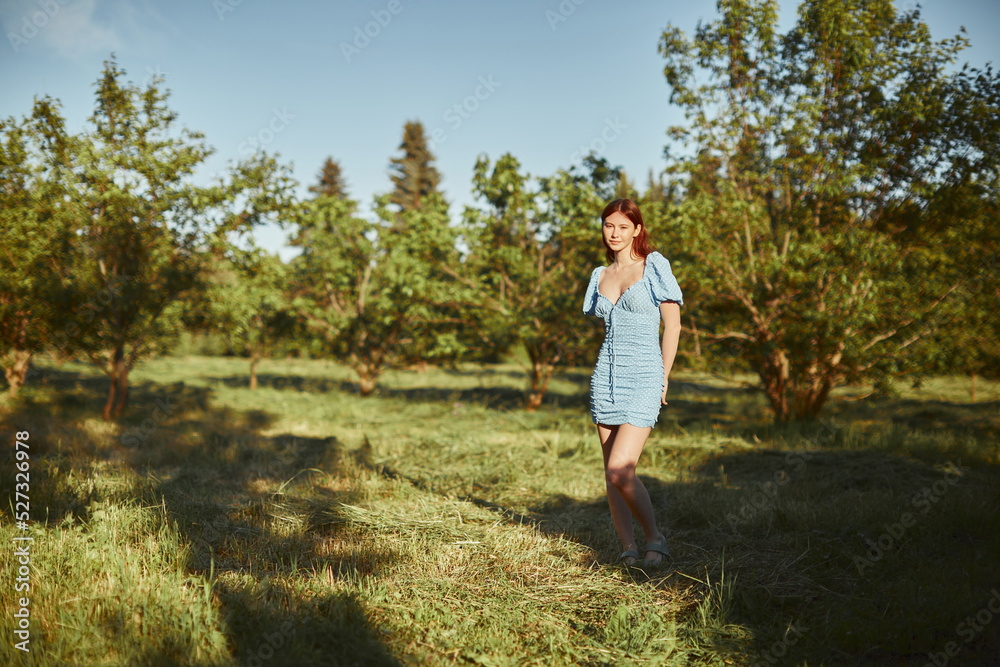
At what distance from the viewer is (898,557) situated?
360 cm

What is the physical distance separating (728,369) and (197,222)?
30.6 ft

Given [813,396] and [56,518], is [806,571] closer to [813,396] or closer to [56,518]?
[56,518]

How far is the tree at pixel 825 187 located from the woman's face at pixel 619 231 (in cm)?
483

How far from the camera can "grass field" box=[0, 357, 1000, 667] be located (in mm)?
2504

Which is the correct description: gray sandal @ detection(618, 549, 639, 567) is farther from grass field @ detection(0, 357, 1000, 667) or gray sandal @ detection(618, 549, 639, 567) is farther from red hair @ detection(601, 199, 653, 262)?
red hair @ detection(601, 199, 653, 262)

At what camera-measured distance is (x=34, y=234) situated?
802 centimetres

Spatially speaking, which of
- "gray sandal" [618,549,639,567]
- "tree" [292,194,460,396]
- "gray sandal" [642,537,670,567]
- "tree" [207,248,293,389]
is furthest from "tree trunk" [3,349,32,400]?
"gray sandal" [642,537,670,567]

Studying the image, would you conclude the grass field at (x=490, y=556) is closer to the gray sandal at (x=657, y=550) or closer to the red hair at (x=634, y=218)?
the gray sandal at (x=657, y=550)

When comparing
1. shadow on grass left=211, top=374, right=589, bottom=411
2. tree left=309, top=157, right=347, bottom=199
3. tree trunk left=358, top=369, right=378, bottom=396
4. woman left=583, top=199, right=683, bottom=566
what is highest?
tree left=309, top=157, right=347, bottom=199

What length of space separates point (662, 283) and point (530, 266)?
9.79 meters

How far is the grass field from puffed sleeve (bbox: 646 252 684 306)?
5.00 ft

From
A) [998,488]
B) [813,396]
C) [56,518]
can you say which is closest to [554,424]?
[813,396]

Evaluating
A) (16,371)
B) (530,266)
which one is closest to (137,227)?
(16,371)

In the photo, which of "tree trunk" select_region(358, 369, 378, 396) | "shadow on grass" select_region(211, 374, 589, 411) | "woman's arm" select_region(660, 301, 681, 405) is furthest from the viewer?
"tree trunk" select_region(358, 369, 378, 396)
